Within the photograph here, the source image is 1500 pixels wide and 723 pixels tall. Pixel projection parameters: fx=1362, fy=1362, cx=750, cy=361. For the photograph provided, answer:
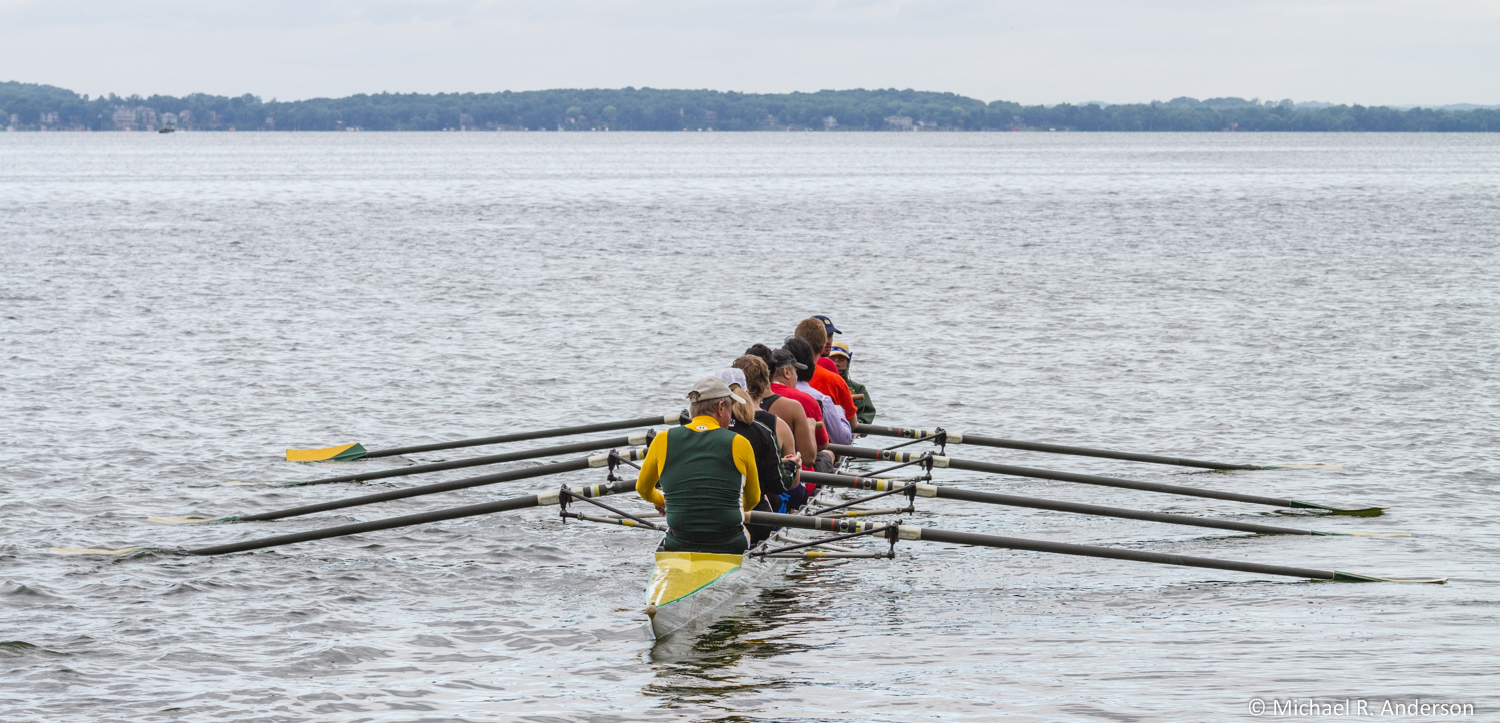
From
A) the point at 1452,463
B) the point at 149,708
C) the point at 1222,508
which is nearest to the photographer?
the point at 149,708

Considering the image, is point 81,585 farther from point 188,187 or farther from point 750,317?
point 188,187

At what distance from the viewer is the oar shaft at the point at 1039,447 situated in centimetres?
1414

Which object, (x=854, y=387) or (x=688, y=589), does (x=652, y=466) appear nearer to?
(x=688, y=589)

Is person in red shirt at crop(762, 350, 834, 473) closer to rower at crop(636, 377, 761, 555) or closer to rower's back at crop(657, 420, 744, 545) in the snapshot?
rower at crop(636, 377, 761, 555)

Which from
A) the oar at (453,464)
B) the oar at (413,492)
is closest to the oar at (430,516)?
the oar at (413,492)

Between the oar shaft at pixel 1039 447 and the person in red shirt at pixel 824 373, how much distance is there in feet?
2.10


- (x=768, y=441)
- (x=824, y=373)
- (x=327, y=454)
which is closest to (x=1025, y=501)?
(x=824, y=373)

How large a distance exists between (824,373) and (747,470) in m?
4.05

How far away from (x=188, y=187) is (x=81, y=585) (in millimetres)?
93855

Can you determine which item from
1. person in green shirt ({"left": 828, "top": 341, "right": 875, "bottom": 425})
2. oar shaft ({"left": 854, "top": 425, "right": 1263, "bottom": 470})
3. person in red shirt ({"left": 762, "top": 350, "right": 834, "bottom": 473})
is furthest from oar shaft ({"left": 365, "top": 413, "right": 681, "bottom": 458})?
person in red shirt ({"left": 762, "top": 350, "right": 834, "bottom": 473})

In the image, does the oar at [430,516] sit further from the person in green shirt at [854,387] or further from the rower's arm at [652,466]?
the person in green shirt at [854,387]

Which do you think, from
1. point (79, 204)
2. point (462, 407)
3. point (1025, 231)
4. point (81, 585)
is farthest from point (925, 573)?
point (79, 204)

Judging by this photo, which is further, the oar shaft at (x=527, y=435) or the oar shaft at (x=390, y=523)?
the oar shaft at (x=527, y=435)

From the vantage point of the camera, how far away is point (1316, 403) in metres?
19.8
